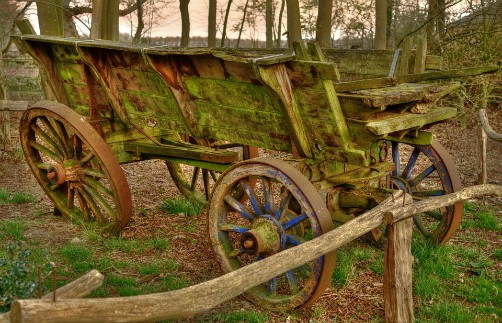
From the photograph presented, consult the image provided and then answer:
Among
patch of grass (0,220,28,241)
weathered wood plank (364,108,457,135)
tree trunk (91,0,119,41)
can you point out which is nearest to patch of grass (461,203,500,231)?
weathered wood plank (364,108,457,135)

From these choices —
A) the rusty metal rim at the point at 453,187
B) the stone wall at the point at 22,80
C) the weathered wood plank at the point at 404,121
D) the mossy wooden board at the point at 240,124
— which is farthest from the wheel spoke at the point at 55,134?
the stone wall at the point at 22,80

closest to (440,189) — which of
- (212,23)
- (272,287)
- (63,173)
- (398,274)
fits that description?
(398,274)

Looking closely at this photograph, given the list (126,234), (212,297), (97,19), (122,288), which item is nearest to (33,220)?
(126,234)

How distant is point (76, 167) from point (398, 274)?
3050 mm

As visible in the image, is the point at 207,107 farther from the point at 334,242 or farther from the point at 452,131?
the point at 452,131

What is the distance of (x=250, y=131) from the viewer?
4465mm

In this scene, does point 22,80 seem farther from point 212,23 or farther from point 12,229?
point 12,229

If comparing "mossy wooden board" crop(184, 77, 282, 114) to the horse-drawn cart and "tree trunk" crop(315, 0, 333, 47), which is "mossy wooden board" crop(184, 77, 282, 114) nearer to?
the horse-drawn cart

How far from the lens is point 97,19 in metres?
11.0

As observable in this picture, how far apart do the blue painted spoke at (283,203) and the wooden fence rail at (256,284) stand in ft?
1.72

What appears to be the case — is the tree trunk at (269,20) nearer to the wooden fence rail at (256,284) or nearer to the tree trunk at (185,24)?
the tree trunk at (185,24)

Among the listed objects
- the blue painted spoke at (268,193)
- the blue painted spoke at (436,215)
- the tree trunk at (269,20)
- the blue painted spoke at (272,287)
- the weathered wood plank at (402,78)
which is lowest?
the blue painted spoke at (272,287)

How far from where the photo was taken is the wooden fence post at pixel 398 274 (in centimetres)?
389

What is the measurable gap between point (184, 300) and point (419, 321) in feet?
6.45
